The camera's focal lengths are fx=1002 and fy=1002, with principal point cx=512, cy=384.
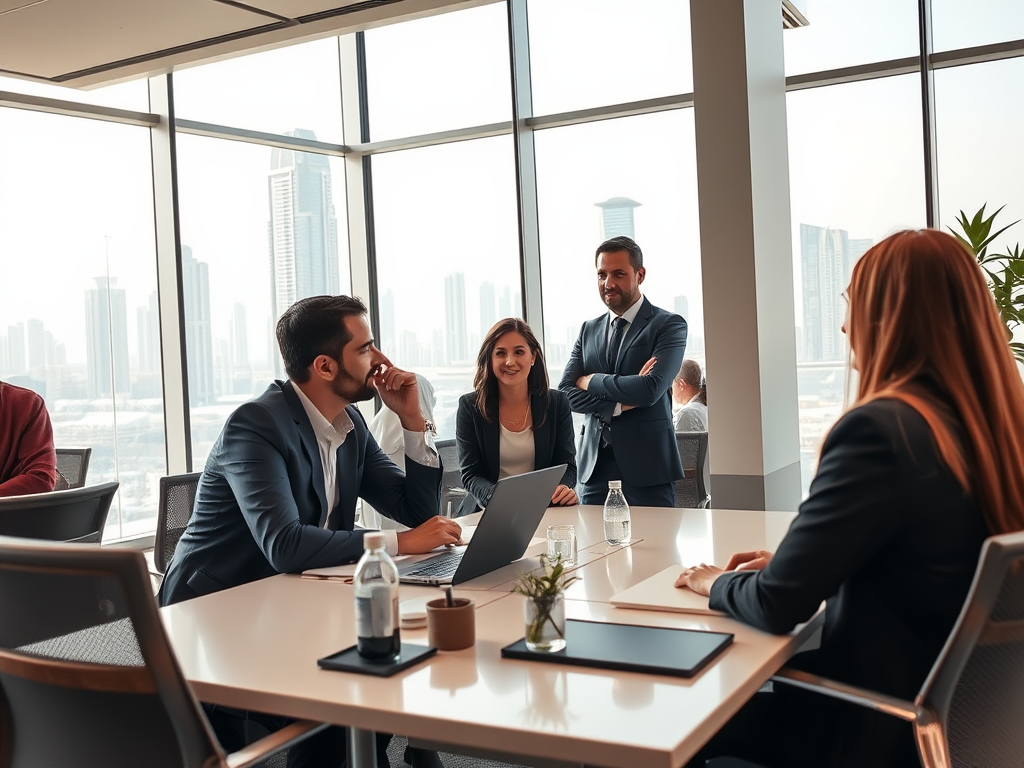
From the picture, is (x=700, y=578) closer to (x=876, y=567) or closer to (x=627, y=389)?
(x=876, y=567)

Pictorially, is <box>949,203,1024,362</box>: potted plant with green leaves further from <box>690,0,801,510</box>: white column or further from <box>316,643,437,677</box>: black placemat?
<box>316,643,437,677</box>: black placemat

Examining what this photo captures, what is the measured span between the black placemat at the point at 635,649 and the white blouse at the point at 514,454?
187 cm

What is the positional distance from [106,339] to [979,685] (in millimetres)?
5301

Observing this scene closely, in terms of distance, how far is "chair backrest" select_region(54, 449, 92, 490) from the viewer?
4133 millimetres

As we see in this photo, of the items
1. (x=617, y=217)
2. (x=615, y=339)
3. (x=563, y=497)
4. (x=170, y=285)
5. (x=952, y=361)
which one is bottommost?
(x=563, y=497)

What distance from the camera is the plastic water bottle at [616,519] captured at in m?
2.66

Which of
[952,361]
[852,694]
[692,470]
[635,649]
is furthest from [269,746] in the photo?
[692,470]

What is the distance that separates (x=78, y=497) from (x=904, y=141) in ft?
14.3

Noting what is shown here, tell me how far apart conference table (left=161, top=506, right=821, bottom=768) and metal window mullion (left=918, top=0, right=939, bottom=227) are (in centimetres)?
361

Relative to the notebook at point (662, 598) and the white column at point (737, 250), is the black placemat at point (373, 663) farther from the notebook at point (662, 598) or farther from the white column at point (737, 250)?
the white column at point (737, 250)

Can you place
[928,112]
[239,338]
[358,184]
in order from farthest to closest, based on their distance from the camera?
[358,184]
[239,338]
[928,112]

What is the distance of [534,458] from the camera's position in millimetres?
3682

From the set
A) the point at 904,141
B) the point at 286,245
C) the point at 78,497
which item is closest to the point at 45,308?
the point at 286,245

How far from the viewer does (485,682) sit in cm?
154
